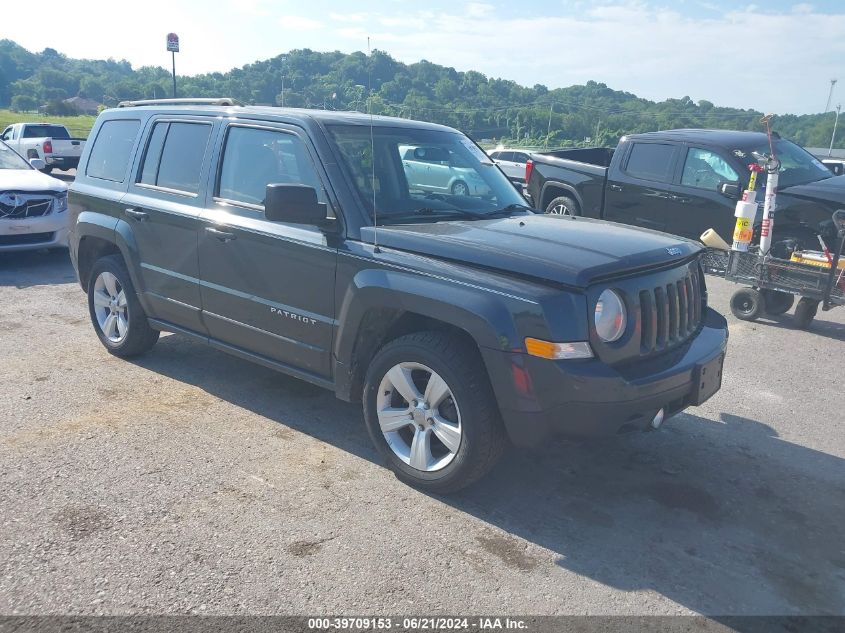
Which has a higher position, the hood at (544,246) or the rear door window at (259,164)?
the rear door window at (259,164)

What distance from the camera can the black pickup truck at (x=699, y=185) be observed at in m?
8.45

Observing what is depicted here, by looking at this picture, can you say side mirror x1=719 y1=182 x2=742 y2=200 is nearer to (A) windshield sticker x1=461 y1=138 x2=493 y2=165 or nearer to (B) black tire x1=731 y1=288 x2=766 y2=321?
(B) black tire x1=731 y1=288 x2=766 y2=321

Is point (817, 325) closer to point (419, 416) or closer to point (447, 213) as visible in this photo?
point (447, 213)

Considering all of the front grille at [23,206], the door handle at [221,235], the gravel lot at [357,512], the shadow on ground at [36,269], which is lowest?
the shadow on ground at [36,269]

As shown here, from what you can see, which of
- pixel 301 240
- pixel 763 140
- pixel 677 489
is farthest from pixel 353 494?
pixel 763 140

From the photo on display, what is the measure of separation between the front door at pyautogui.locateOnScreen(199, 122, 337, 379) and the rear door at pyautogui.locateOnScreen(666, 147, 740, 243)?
256 inches

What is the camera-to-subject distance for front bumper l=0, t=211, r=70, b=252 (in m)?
9.09

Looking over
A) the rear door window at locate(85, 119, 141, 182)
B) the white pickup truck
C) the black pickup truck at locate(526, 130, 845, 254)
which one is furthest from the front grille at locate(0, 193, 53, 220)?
the white pickup truck

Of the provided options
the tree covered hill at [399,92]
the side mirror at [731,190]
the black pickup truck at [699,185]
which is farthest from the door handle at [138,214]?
the side mirror at [731,190]

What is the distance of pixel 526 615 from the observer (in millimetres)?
2891

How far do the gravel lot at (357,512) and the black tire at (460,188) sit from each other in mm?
1639

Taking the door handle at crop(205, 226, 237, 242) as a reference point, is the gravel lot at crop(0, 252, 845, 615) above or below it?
below

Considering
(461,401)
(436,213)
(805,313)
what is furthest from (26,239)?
(805,313)

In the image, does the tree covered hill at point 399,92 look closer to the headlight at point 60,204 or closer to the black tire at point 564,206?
the black tire at point 564,206
